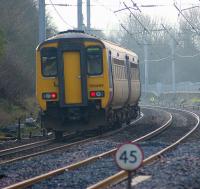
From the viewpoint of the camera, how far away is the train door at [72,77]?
21.0 m

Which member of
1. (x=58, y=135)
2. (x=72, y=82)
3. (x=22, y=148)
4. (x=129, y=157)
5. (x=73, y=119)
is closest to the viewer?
(x=129, y=157)

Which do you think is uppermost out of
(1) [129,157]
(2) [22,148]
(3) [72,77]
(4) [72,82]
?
(3) [72,77]

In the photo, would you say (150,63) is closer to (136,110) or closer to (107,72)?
(136,110)

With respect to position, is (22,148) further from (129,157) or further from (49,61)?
(129,157)

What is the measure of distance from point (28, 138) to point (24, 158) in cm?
768

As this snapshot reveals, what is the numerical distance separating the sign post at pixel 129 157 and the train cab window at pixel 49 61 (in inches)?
500

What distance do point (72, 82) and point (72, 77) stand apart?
0.54 ft

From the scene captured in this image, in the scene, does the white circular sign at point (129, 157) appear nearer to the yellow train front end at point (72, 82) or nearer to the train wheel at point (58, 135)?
the yellow train front end at point (72, 82)

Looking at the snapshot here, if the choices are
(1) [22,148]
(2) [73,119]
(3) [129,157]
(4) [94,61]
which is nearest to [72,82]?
(4) [94,61]

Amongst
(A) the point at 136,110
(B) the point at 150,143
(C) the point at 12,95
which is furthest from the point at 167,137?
(C) the point at 12,95

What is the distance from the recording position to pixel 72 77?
21109mm

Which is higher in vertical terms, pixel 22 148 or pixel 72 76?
pixel 72 76

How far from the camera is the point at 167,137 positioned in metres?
21.8

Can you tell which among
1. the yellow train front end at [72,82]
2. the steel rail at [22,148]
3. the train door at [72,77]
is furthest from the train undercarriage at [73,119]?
the steel rail at [22,148]
